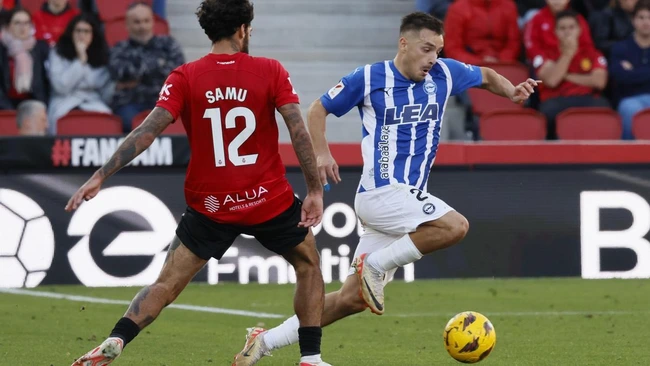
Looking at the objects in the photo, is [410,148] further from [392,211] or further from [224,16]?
[224,16]

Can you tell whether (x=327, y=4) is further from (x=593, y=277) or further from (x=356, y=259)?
(x=356, y=259)

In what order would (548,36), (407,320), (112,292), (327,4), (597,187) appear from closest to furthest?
1. (407,320)
2. (112,292)
3. (597,187)
4. (548,36)
5. (327,4)

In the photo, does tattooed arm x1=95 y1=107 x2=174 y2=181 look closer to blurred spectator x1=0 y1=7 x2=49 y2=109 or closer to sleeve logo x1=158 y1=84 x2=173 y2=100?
sleeve logo x1=158 y1=84 x2=173 y2=100

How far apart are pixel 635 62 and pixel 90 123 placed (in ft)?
20.3

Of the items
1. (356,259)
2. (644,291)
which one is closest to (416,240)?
(356,259)

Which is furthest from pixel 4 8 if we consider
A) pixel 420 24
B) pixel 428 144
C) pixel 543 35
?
pixel 428 144

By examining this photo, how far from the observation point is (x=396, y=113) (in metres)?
A: 7.91

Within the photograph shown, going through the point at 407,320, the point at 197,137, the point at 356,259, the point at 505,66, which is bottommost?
the point at 407,320

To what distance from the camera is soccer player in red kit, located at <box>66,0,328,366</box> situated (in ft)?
21.4

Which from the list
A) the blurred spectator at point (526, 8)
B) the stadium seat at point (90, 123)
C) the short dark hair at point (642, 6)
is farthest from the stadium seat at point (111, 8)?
the short dark hair at point (642, 6)

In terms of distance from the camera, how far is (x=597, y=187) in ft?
40.1

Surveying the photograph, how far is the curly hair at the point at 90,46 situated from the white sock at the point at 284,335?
26.0 feet

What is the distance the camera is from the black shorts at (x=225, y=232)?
6.70 m

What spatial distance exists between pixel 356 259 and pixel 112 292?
4.30 m
